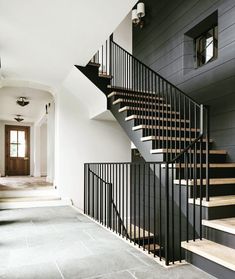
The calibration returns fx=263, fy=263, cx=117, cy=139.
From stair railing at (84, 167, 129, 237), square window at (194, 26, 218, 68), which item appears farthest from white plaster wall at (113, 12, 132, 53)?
stair railing at (84, 167, 129, 237)

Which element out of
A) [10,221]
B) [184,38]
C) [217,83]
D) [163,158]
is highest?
[184,38]

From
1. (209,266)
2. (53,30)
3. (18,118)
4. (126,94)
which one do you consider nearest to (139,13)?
(126,94)

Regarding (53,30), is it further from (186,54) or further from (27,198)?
(27,198)

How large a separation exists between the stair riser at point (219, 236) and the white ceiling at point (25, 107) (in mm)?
6261

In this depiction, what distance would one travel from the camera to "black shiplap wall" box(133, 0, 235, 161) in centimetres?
423

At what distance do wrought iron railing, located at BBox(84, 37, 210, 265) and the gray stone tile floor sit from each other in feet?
0.86

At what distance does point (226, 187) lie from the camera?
350 centimetres

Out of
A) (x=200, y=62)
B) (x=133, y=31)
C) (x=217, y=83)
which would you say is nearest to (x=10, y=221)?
(x=217, y=83)

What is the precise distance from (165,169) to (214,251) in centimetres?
93

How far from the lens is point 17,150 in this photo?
12500 millimetres

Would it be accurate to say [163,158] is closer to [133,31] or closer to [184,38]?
[184,38]

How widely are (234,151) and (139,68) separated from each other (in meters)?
3.65

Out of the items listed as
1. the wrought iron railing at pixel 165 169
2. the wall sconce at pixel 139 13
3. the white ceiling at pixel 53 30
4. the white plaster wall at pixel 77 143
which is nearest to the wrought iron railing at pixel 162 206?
the wrought iron railing at pixel 165 169

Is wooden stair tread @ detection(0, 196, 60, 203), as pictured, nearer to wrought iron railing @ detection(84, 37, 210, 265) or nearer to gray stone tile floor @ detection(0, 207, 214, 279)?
wrought iron railing @ detection(84, 37, 210, 265)
